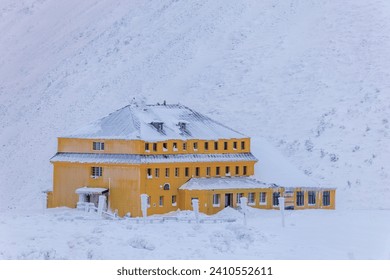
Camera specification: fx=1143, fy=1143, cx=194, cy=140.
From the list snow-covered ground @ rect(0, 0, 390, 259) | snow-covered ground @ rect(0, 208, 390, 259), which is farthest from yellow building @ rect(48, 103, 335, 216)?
snow-covered ground @ rect(0, 208, 390, 259)

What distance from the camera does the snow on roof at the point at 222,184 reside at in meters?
79.2

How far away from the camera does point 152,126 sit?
80.6 meters

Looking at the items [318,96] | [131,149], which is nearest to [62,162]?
[131,149]

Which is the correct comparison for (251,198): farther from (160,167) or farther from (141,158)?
(141,158)

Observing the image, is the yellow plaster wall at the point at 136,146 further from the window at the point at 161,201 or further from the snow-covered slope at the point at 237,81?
the snow-covered slope at the point at 237,81

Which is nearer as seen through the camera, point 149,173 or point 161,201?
point 149,173

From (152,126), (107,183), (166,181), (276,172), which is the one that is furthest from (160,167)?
(276,172)

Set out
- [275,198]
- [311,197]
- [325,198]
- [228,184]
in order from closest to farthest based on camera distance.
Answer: [228,184]
[275,198]
[311,197]
[325,198]

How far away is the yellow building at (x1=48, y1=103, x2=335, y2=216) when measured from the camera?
257ft

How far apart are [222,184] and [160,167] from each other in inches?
184

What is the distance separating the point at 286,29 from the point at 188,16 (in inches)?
599

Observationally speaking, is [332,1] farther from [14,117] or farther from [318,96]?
[14,117]

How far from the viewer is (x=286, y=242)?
69188 mm

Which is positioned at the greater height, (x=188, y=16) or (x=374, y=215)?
(x=188, y=16)
